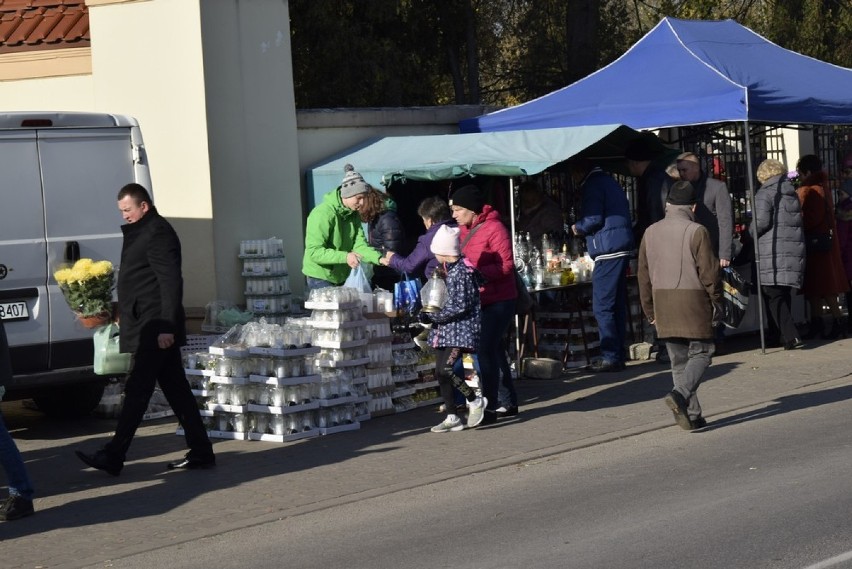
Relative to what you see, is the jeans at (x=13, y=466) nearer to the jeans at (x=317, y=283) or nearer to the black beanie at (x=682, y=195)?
the jeans at (x=317, y=283)

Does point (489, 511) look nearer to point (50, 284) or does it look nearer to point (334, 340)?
point (334, 340)

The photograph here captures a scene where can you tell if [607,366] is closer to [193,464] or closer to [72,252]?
[193,464]

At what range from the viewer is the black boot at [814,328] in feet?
50.1

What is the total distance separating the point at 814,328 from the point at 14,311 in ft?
29.4

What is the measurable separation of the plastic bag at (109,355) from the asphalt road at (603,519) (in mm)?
2253

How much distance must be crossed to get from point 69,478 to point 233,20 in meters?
6.66

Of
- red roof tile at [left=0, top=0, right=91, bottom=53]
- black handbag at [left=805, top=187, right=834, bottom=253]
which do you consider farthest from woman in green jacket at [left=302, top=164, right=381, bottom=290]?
black handbag at [left=805, top=187, right=834, bottom=253]

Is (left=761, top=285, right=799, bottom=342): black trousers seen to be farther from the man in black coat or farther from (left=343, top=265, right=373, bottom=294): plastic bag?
the man in black coat

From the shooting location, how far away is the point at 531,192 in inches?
569

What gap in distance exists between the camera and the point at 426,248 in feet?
39.0

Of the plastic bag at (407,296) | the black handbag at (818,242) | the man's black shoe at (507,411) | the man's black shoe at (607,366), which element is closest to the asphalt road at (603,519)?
the man's black shoe at (507,411)

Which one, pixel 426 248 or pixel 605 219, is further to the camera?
pixel 605 219

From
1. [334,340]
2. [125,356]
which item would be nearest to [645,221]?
[334,340]

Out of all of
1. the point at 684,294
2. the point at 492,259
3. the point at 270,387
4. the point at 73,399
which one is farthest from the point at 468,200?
the point at 73,399
